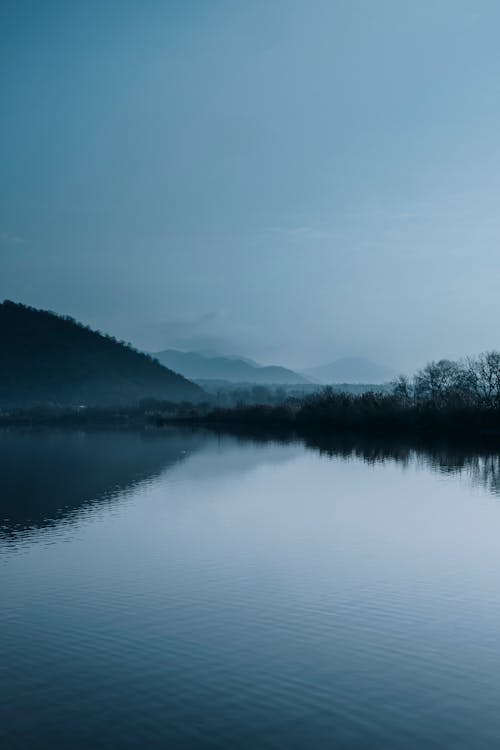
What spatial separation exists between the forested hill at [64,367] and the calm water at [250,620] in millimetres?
89497

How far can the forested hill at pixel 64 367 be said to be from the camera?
371ft

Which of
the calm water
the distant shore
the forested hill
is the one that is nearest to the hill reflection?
the calm water

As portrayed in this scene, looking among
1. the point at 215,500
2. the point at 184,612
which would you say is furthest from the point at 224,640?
the point at 215,500

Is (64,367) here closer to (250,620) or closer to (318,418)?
(318,418)

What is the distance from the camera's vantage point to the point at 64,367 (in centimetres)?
11919

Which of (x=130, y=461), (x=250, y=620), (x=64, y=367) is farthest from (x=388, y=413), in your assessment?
(x=64, y=367)

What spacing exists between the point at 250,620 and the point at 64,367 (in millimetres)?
110688

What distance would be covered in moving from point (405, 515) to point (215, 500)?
608cm

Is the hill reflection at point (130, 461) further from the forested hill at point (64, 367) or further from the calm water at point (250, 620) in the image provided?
the forested hill at point (64, 367)

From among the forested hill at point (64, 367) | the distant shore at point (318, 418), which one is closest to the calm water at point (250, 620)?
the distant shore at point (318, 418)

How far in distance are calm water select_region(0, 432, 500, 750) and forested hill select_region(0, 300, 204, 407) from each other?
294 feet

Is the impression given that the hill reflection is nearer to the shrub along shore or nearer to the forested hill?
the shrub along shore

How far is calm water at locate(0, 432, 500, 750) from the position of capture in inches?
320

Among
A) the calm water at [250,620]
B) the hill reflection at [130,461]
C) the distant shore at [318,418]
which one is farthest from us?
the distant shore at [318,418]
